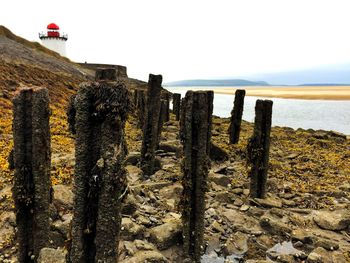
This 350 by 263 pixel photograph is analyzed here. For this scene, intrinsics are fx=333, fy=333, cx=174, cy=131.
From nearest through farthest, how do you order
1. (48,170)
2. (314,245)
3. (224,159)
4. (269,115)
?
(48,170) < (314,245) < (269,115) < (224,159)

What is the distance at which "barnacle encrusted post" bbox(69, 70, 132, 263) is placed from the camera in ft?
17.4

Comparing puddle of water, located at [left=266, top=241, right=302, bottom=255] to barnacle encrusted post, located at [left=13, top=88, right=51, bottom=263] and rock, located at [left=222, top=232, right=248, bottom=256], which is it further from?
barnacle encrusted post, located at [left=13, top=88, right=51, bottom=263]

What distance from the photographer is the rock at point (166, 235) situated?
9.25 metres

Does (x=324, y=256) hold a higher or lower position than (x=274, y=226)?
lower

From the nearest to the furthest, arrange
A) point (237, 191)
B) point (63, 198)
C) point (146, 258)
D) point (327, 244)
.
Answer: point (146, 258) → point (327, 244) → point (63, 198) → point (237, 191)

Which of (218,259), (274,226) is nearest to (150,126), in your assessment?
(274,226)

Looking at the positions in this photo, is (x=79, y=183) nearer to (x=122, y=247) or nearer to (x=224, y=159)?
(x=122, y=247)

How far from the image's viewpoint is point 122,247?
28.4 feet

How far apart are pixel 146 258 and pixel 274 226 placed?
486 centimetres

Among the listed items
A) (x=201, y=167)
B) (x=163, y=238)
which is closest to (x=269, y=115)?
(x=201, y=167)

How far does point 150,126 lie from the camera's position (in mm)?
15477

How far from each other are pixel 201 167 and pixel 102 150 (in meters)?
4.17

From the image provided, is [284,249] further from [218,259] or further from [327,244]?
[218,259]

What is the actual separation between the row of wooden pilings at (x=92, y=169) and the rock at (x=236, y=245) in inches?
35.3
